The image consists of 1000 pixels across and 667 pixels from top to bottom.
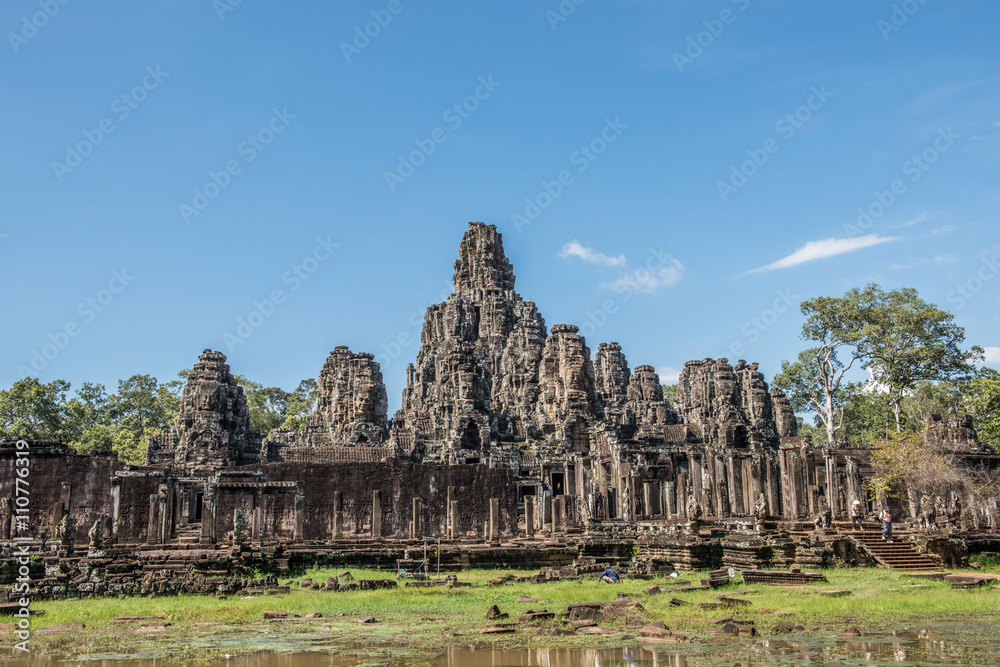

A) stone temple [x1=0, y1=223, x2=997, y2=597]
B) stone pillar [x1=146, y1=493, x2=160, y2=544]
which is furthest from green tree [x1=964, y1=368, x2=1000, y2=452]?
stone pillar [x1=146, y1=493, x2=160, y2=544]

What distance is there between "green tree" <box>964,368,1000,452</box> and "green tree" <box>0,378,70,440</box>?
192ft

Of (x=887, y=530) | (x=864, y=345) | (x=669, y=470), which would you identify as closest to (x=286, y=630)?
(x=887, y=530)

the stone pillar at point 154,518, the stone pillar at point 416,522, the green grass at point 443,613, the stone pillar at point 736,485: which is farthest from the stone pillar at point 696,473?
the stone pillar at point 154,518

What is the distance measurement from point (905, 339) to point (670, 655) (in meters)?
54.1

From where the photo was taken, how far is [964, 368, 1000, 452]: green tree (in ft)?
175

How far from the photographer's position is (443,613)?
16.9m

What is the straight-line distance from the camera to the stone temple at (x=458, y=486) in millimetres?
25531

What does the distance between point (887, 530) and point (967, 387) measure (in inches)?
1504

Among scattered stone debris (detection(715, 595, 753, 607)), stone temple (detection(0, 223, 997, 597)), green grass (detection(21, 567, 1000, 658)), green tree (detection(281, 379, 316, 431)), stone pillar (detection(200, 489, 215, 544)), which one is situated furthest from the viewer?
green tree (detection(281, 379, 316, 431))

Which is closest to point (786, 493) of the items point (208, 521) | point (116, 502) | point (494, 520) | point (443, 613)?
point (494, 520)

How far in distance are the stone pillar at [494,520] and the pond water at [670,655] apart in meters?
17.6

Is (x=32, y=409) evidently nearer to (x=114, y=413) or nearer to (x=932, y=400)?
(x=114, y=413)

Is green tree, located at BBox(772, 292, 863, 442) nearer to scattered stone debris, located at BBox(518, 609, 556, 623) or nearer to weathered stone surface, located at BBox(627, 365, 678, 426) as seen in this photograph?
weathered stone surface, located at BBox(627, 365, 678, 426)

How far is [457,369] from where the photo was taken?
54.6 meters
